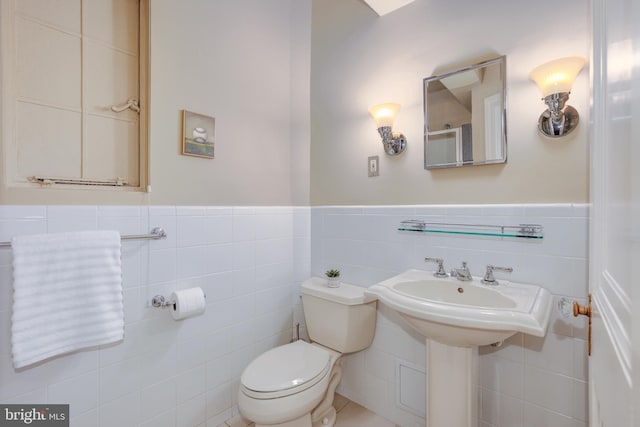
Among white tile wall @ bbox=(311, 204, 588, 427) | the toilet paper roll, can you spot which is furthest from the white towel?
white tile wall @ bbox=(311, 204, 588, 427)

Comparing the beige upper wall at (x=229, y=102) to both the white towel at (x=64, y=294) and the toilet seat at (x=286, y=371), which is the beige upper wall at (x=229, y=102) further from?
the toilet seat at (x=286, y=371)

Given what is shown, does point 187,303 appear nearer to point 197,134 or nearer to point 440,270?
point 197,134

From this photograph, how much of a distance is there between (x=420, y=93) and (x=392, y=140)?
0.88 feet

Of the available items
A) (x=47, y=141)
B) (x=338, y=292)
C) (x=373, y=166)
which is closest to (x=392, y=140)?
(x=373, y=166)

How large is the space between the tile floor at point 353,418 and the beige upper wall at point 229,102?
1.22 metres

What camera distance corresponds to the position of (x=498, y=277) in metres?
1.28

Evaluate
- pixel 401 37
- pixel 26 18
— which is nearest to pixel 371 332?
pixel 401 37

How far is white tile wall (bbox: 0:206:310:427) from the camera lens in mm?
1107

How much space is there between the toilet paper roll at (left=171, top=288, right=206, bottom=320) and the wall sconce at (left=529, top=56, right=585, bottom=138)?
1673 millimetres

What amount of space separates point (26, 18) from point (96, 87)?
0.29 meters

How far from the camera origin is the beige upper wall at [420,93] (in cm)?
115

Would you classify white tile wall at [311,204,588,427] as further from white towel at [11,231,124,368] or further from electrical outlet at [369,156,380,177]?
white towel at [11,231,124,368]

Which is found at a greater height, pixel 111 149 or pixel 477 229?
pixel 111 149

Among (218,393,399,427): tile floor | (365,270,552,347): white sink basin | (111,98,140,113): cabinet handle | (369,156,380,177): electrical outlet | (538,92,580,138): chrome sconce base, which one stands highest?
(111,98,140,113): cabinet handle
